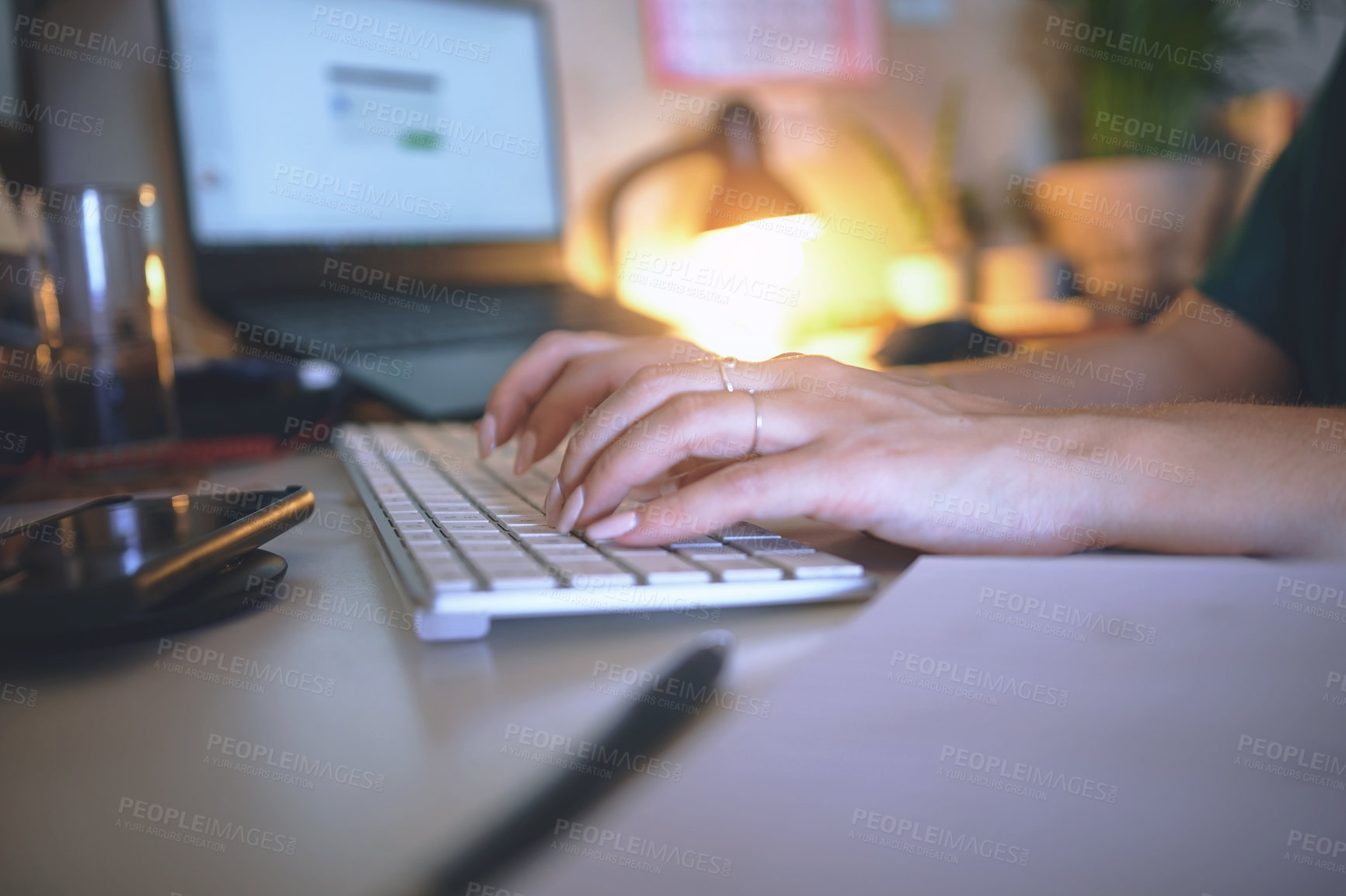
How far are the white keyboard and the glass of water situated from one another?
0.33 metres

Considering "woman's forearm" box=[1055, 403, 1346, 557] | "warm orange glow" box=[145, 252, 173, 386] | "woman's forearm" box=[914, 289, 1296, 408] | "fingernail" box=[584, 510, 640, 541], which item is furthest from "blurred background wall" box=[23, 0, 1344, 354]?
"woman's forearm" box=[1055, 403, 1346, 557]

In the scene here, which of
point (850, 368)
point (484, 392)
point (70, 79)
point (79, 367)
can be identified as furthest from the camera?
point (70, 79)

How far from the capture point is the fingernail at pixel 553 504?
410mm

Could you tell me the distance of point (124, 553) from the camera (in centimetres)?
33

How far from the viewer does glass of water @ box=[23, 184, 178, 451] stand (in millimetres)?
643

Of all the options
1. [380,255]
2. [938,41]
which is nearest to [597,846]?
[380,255]

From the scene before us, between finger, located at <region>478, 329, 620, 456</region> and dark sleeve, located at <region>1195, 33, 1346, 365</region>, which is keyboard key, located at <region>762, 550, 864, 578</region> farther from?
dark sleeve, located at <region>1195, 33, 1346, 365</region>

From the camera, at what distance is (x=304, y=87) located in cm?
100

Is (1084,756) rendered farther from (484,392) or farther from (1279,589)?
(484,392)

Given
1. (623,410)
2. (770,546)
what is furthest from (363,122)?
(770,546)

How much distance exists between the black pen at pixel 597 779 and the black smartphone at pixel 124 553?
0.55 ft

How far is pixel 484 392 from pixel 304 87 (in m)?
0.47

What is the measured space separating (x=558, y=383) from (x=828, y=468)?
0.81 ft

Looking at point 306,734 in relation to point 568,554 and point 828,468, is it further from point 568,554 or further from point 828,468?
point 828,468
